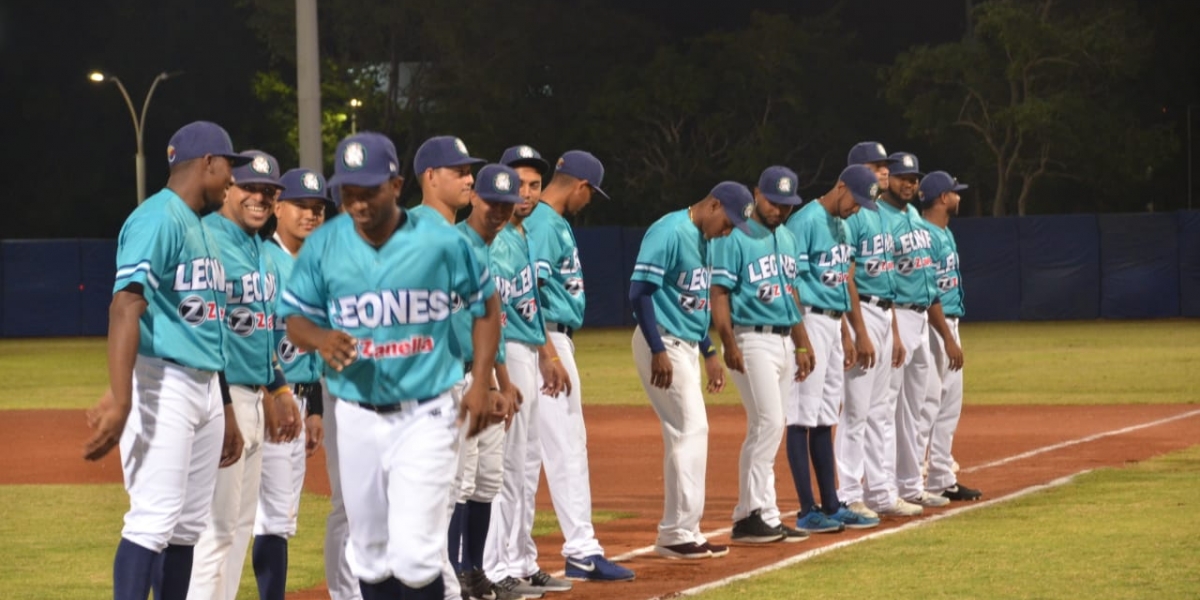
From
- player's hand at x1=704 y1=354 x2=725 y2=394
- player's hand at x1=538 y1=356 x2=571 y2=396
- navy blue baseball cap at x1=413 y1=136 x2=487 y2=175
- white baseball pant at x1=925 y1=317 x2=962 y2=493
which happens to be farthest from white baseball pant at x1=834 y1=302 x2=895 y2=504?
navy blue baseball cap at x1=413 y1=136 x2=487 y2=175

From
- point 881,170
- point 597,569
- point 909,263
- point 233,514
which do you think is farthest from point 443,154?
point 909,263

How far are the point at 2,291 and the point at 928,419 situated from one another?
36.1m

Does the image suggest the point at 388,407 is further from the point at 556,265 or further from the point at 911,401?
the point at 911,401

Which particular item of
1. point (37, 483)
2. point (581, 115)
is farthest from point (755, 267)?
point (581, 115)

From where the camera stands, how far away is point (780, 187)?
1005cm

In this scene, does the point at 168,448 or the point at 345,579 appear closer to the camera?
the point at 168,448

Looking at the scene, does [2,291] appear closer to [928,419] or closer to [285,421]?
[928,419]

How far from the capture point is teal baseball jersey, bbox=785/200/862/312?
10.5m

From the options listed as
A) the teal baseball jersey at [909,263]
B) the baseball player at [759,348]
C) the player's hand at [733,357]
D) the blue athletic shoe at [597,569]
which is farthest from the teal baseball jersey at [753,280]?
the blue athletic shoe at [597,569]

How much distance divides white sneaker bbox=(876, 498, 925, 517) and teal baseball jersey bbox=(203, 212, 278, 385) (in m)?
5.23

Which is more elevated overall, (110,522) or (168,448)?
(168,448)

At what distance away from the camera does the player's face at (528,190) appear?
8.62m

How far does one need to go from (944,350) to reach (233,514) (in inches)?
260

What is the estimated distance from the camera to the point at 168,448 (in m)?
6.02
